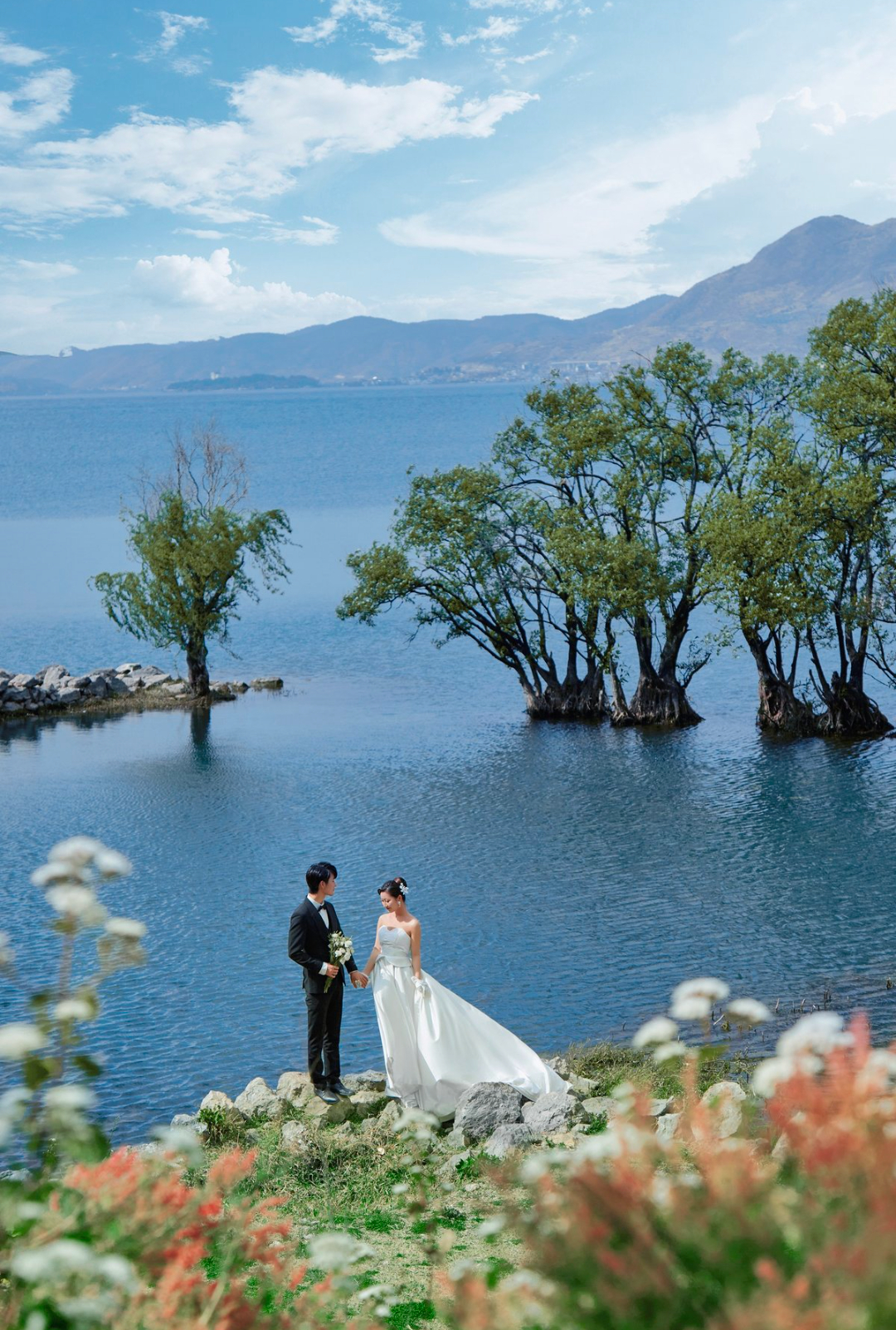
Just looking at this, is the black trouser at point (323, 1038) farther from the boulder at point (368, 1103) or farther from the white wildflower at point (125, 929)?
the white wildflower at point (125, 929)

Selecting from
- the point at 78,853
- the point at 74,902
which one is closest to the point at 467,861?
the point at 78,853

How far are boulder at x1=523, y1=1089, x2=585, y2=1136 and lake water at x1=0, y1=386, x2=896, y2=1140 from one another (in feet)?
12.9

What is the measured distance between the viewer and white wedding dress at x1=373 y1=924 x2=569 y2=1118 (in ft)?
42.1

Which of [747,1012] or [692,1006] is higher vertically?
[692,1006]

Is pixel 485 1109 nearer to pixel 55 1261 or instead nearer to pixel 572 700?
pixel 55 1261

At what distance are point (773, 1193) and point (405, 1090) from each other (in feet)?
32.2

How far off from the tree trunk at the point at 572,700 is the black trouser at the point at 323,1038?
98.2ft

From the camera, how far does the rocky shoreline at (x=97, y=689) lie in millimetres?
43031

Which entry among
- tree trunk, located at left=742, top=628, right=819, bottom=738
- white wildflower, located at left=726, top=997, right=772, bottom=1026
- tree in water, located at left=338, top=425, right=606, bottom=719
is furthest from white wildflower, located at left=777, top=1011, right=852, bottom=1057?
tree in water, located at left=338, top=425, right=606, bottom=719

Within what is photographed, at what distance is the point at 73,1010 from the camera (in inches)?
168

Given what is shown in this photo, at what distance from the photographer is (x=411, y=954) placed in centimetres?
1294

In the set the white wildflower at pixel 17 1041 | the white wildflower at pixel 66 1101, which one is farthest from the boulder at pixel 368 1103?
the white wildflower at pixel 17 1041

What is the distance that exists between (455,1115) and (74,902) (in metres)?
8.83

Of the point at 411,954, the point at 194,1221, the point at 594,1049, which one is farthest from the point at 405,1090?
the point at 194,1221
